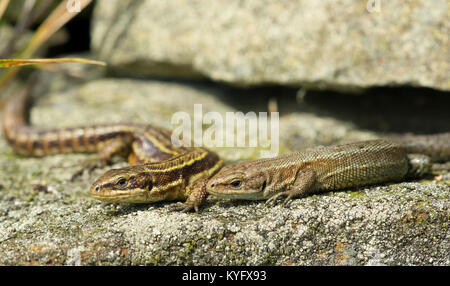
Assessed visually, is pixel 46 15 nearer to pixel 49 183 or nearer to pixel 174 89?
pixel 174 89

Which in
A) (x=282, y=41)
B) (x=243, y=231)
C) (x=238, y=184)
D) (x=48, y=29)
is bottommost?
(x=243, y=231)

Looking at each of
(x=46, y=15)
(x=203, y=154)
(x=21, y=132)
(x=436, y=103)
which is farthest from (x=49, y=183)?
(x=436, y=103)

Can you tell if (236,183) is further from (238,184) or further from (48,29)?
(48,29)

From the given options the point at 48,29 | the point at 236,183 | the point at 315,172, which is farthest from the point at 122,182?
the point at 48,29

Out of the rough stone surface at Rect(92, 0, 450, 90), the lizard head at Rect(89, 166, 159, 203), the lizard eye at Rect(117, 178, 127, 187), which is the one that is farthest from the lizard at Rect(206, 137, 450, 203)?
the rough stone surface at Rect(92, 0, 450, 90)

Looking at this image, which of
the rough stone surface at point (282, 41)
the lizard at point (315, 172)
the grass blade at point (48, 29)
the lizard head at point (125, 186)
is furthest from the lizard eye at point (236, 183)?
the grass blade at point (48, 29)

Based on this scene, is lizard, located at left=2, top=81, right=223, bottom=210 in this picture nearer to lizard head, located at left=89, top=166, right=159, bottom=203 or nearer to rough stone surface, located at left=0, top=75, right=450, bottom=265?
lizard head, located at left=89, top=166, right=159, bottom=203

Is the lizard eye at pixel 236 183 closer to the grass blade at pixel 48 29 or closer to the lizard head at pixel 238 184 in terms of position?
the lizard head at pixel 238 184
